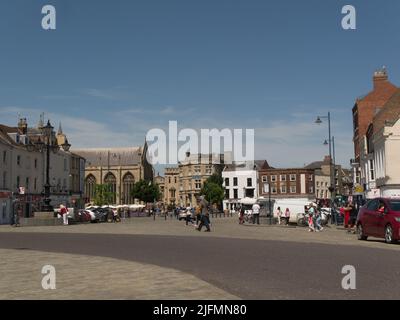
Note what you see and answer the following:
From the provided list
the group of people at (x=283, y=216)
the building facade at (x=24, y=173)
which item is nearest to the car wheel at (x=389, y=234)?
the group of people at (x=283, y=216)

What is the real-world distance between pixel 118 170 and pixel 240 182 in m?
36.6

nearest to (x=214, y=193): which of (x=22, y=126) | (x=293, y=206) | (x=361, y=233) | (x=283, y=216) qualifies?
(x=22, y=126)

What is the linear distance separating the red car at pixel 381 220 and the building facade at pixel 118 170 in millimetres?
125179

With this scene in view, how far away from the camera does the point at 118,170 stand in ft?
484

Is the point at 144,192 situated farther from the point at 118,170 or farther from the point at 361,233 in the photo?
the point at 361,233

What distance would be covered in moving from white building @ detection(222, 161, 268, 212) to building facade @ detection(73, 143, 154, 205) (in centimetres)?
2660

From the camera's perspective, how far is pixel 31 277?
34.1 feet

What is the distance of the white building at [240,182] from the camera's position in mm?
129863

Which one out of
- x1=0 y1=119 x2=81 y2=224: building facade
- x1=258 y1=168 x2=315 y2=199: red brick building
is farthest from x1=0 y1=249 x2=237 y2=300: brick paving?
x1=258 y1=168 x2=315 y2=199: red brick building

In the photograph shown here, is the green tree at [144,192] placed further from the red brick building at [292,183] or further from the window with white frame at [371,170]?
the window with white frame at [371,170]

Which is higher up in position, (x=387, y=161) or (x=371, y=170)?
(x=387, y=161)

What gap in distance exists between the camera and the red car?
64.0ft

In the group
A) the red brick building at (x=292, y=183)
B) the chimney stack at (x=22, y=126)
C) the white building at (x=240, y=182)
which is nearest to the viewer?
the chimney stack at (x=22, y=126)
